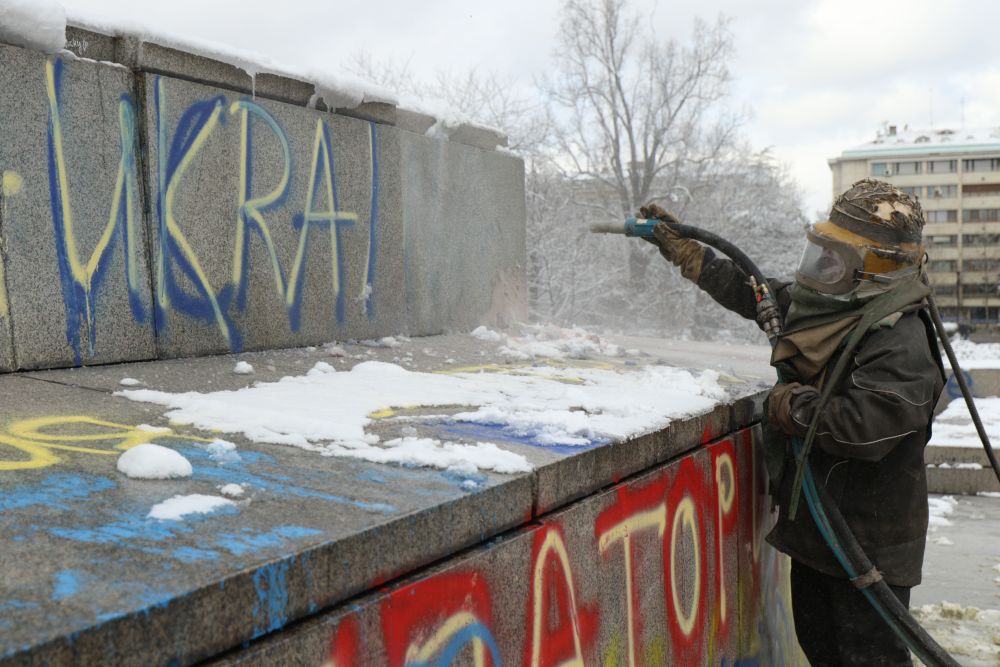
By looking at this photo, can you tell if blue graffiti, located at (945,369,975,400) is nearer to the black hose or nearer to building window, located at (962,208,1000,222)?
the black hose

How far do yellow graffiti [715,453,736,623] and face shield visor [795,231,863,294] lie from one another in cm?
75

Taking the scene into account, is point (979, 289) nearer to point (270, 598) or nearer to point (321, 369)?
point (321, 369)

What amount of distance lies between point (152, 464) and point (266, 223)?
2087mm

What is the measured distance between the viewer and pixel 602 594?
2.46m

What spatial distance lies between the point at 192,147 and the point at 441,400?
1473 mm

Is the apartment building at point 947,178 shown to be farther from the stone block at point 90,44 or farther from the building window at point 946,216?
the stone block at point 90,44

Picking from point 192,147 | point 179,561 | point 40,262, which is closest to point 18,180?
point 40,262

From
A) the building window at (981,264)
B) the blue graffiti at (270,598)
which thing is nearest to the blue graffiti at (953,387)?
the blue graffiti at (270,598)

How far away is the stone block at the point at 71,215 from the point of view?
2.93m

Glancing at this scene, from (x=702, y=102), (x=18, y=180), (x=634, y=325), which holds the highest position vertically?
(x=702, y=102)

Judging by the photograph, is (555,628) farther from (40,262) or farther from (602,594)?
(40,262)

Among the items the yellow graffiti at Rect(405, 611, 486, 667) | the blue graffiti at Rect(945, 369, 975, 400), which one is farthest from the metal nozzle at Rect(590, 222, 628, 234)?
the blue graffiti at Rect(945, 369, 975, 400)

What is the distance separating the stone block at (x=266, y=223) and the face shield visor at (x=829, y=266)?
2.15 m

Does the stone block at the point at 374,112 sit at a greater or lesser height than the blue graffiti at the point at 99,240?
greater
